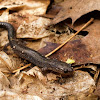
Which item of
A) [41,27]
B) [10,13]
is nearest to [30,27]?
[41,27]

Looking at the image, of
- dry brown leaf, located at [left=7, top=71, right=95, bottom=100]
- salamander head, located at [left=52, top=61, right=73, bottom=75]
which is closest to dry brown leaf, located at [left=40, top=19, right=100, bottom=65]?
salamander head, located at [left=52, top=61, right=73, bottom=75]

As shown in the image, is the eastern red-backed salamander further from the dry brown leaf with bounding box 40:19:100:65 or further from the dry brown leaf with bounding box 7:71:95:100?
the dry brown leaf with bounding box 7:71:95:100

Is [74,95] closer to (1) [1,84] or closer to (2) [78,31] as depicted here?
(1) [1,84]

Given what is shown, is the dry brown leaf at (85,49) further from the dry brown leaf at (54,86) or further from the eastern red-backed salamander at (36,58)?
the dry brown leaf at (54,86)

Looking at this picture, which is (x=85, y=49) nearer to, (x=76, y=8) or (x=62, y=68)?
(x=62, y=68)

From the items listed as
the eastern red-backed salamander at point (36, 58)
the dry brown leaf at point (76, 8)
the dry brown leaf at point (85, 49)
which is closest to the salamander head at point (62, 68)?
the eastern red-backed salamander at point (36, 58)

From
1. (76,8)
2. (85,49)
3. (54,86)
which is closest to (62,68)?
(54,86)
